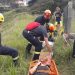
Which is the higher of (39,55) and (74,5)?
(74,5)

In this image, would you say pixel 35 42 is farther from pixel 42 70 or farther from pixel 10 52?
pixel 42 70

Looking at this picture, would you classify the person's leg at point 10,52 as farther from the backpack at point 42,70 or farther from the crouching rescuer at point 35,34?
the backpack at point 42,70

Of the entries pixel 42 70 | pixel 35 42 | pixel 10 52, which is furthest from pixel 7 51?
pixel 42 70

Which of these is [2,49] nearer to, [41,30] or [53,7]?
[41,30]

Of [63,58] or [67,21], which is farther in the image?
[67,21]

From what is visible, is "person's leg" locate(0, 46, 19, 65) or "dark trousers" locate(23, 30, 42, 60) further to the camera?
"dark trousers" locate(23, 30, 42, 60)

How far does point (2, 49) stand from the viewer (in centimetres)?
832

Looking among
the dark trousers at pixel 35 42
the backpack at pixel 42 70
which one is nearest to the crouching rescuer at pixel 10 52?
the dark trousers at pixel 35 42

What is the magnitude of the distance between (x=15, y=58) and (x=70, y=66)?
1.76 meters

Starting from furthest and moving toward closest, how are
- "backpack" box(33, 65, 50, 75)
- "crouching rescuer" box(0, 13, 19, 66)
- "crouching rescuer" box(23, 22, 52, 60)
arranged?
"crouching rescuer" box(23, 22, 52, 60), "crouching rescuer" box(0, 13, 19, 66), "backpack" box(33, 65, 50, 75)

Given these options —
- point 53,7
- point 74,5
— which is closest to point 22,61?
point 74,5

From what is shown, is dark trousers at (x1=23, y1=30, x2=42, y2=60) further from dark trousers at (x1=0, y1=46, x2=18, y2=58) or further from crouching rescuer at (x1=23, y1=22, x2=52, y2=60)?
dark trousers at (x1=0, y1=46, x2=18, y2=58)

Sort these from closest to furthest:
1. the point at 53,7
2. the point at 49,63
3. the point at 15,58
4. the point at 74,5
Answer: the point at 49,63 → the point at 15,58 → the point at 74,5 → the point at 53,7

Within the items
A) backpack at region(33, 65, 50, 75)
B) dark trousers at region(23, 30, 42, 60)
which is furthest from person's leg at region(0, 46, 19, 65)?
backpack at region(33, 65, 50, 75)
